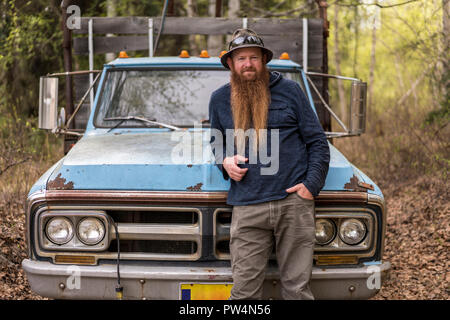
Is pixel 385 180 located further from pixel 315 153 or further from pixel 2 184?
pixel 315 153

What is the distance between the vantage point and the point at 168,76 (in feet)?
14.9

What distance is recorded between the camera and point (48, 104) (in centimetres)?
434

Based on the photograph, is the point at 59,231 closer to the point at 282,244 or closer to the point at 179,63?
the point at 282,244

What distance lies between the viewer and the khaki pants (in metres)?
2.92

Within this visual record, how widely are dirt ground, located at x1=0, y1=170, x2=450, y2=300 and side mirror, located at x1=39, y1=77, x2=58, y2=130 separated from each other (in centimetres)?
121

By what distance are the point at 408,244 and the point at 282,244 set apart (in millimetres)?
3598

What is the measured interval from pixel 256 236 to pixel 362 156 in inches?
314

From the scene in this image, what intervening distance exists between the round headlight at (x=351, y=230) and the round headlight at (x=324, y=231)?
0.17 ft

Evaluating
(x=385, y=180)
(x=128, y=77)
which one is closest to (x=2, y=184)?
(x=128, y=77)

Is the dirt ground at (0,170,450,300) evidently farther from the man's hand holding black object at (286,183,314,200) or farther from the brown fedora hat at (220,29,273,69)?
the brown fedora hat at (220,29,273,69)

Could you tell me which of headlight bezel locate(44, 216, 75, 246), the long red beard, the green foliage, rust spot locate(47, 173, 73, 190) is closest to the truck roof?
the long red beard

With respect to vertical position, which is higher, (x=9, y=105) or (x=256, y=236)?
(x=9, y=105)
